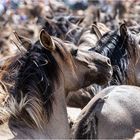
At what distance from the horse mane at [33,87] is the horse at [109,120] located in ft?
0.97

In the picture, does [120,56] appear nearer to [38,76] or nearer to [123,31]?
[123,31]

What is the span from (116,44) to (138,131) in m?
1.94

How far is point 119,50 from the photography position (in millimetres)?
5375

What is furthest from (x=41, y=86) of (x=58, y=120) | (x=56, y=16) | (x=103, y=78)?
(x=56, y=16)

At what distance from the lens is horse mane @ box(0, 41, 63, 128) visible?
3.31 metres

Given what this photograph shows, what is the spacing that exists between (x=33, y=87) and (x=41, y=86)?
6 cm

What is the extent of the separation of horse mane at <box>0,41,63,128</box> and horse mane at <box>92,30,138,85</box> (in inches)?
70.1

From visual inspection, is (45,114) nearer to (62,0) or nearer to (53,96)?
(53,96)

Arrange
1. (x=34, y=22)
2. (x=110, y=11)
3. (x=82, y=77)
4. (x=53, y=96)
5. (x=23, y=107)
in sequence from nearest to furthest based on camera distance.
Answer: (x=23, y=107) < (x=53, y=96) < (x=82, y=77) < (x=34, y=22) < (x=110, y=11)

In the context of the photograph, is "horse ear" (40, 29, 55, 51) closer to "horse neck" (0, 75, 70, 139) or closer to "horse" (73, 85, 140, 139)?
"horse neck" (0, 75, 70, 139)

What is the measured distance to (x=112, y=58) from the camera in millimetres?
5281

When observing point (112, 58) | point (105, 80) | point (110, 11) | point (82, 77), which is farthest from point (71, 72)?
point (110, 11)

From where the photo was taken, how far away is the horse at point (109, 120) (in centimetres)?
362

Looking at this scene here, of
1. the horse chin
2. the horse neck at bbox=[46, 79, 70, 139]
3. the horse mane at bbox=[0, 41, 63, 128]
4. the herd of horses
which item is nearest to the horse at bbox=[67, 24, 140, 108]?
the horse chin
